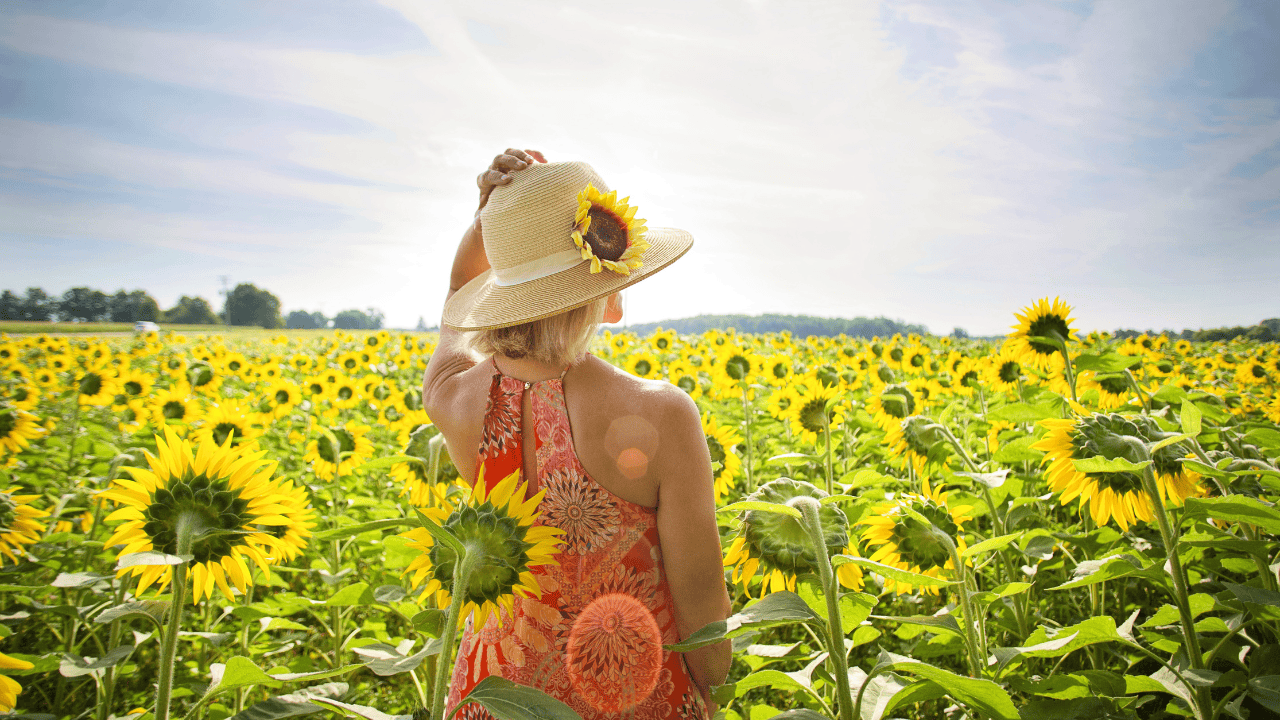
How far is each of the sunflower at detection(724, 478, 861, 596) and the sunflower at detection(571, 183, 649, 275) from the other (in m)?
0.68

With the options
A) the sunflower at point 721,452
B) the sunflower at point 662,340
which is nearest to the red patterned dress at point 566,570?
the sunflower at point 721,452

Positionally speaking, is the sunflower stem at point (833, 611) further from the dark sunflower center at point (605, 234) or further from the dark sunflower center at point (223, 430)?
Answer: the dark sunflower center at point (223, 430)

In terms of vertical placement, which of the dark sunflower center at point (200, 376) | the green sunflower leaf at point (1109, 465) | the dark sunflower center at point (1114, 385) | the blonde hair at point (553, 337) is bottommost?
the dark sunflower center at point (200, 376)

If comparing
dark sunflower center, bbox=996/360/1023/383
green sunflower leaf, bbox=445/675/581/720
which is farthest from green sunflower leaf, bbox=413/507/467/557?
dark sunflower center, bbox=996/360/1023/383

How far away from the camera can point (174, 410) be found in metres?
4.43

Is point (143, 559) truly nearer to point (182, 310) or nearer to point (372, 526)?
point (372, 526)

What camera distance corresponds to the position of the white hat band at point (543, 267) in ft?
5.35

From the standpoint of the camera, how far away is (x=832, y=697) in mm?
1728

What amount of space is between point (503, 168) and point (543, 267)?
36 cm

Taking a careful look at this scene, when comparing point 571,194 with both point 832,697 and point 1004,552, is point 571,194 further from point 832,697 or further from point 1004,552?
point 1004,552

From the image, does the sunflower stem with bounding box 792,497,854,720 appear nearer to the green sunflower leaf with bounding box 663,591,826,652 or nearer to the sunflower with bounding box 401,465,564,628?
the green sunflower leaf with bounding box 663,591,826,652

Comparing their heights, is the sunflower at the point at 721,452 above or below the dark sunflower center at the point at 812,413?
below

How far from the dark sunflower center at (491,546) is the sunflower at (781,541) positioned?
0.47 m

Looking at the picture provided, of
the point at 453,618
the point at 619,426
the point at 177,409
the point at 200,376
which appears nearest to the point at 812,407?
the point at 619,426
